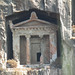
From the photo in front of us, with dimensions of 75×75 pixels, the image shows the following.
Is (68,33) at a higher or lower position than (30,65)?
higher

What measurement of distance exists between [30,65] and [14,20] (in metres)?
4.64

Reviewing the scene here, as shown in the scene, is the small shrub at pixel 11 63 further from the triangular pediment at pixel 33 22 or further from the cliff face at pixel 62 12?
the triangular pediment at pixel 33 22

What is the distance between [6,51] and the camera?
2898 centimetres

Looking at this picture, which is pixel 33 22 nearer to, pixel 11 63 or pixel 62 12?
pixel 62 12

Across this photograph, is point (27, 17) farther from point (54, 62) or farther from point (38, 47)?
point (54, 62)

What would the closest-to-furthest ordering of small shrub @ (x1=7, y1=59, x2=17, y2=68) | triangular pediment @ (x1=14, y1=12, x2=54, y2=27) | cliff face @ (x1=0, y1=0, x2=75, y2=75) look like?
cliff face @ (x1=0, y1=0, x2=75, y2=75) < small shrub @ (x1=7, y1=59, x2=17, y2=68) < triangular pediment @ (x1=14, y1=12, x2=54, y2=27)

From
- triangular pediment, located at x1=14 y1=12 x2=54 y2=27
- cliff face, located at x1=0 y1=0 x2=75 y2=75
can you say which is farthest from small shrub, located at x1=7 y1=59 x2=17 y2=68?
triangular pediment, located at x1=14 y1=12 x2=54 y2=27

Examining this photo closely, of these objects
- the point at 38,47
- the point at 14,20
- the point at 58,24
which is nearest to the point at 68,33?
the point at 58,24

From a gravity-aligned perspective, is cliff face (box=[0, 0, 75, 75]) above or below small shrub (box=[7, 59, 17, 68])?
above

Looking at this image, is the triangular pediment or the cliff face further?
the triangular pediment

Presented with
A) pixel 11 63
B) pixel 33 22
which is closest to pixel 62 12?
pixel 33 22

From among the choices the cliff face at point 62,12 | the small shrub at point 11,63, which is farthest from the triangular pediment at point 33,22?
the small shrub at point 11,63

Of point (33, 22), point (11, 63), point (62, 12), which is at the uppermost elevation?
point (62, 12)

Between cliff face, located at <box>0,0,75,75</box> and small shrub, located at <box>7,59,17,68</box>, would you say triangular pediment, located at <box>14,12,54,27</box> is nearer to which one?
cliff face, located at <box>0,0,75,75</box>
